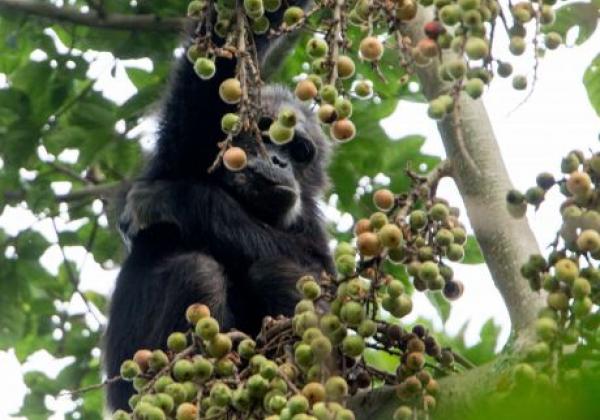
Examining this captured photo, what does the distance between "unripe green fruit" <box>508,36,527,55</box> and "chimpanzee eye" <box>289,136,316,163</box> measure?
305 centimetres

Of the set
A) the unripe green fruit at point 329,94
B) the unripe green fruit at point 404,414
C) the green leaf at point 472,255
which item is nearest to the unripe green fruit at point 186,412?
the unripe green fruit at point 404,414

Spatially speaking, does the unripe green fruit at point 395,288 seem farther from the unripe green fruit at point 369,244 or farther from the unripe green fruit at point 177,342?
the unripe green fruit at point 177,342

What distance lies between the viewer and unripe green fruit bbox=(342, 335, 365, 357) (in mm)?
2320

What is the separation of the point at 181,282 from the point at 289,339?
200cm

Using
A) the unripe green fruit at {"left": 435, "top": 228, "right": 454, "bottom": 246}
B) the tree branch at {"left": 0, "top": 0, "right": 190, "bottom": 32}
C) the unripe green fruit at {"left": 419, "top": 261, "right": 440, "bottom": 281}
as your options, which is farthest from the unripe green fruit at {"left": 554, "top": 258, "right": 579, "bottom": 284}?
the tree branch at {"left": 0, "top": 0, "right": 190, "bottom": 32}

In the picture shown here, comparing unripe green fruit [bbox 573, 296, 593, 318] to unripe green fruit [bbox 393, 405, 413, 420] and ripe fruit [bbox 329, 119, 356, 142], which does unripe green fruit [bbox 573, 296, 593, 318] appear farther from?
ripe fruit [bbox 329, 119, 356, 142]

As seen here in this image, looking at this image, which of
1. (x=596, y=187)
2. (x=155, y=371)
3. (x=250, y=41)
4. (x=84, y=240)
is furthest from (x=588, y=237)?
(x=84, y=240)

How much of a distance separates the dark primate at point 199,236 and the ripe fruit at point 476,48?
2.31 meters

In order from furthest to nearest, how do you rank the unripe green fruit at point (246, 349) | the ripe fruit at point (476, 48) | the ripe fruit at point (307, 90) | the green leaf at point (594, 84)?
the green leaf at point (594, 84) < the ripe fruit at point (307, 90) < the unripe green fruit at point (246, 349) < the ripe fruit at point (476, 48)

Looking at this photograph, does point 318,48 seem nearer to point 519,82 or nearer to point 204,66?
point 204,66

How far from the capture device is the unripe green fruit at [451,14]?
2.25m

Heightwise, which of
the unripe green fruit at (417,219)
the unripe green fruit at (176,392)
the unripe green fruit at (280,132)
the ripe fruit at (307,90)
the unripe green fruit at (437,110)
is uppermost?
the ripe fruit at (307,90)

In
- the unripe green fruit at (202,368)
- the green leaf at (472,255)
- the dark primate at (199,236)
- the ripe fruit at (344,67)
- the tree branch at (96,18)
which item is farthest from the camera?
the tree branch at (96,18)

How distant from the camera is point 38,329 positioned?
6.52 metres
